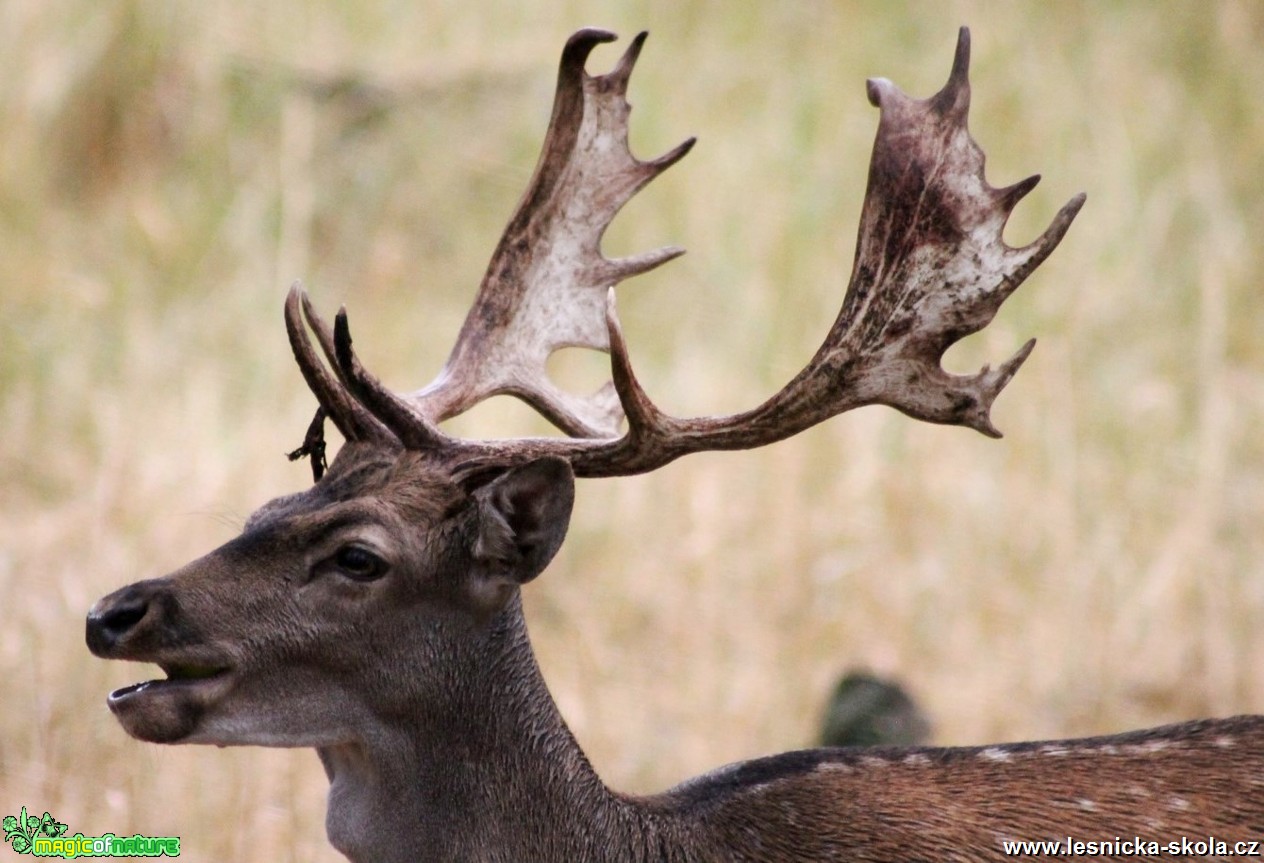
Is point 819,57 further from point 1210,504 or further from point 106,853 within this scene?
point 106,853

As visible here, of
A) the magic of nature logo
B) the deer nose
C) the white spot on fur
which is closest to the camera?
the deer nose

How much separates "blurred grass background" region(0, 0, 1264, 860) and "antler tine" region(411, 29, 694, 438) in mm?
1787

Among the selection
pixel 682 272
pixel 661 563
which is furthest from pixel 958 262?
pixel 682 272

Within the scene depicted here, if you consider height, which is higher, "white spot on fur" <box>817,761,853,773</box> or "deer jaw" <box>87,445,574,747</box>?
"deer jaw" <box>87,445,574,747</box>

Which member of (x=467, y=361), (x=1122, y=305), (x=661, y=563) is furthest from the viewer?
(x=1122, y=305)

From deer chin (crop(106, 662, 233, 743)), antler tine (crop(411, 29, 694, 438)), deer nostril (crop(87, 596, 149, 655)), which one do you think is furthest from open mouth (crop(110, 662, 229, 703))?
antler tine (crop(411, 29, 694, 438))

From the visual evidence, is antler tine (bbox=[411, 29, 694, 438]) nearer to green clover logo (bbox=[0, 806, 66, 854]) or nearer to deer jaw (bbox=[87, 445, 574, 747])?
deer jaw (bbox=[87, 445, 574, 747])

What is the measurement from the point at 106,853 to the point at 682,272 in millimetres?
4967

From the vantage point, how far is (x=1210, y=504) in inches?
339

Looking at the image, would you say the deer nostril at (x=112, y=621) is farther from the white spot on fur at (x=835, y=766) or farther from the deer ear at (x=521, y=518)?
the white spot on fur at (x=835, y=766)

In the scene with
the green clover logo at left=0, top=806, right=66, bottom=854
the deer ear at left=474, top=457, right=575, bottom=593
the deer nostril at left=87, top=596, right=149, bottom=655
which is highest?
the green clover logo at left=0, top=806, right=66, bottom=854

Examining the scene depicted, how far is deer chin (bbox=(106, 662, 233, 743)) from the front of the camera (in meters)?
3.89

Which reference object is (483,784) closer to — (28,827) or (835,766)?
(835,766)

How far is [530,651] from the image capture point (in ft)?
→ 14.0
